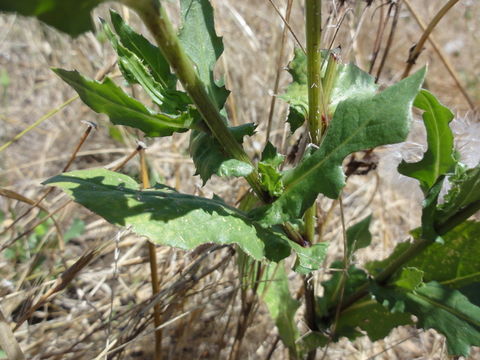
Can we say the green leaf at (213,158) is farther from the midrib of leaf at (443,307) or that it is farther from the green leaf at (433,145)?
the midrib of leaf at (443,307)

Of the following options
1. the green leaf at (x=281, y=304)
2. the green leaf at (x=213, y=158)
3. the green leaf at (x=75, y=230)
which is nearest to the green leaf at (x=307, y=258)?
the green leaf at (x=213, y=158)

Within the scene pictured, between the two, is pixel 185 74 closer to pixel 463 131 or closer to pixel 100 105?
pixel 100 105

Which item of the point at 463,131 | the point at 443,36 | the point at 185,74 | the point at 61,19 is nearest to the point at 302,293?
the point at 463,131

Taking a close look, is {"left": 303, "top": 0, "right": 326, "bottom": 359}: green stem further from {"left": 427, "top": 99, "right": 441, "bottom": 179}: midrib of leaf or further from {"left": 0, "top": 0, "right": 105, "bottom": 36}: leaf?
{"left": 0, "top": 0, "right": 105, "bottom": 36}: leaf

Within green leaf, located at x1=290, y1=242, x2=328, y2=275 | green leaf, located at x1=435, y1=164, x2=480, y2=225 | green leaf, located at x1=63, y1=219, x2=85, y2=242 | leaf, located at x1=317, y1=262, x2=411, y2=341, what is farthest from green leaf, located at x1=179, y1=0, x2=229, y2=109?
green leaf, located at x1=63, y1=219, x2=85, y2=242

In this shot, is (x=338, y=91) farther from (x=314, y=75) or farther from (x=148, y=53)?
(x=148, y=53)

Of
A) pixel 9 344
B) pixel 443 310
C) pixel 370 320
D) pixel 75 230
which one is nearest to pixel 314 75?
pixel 443 310
